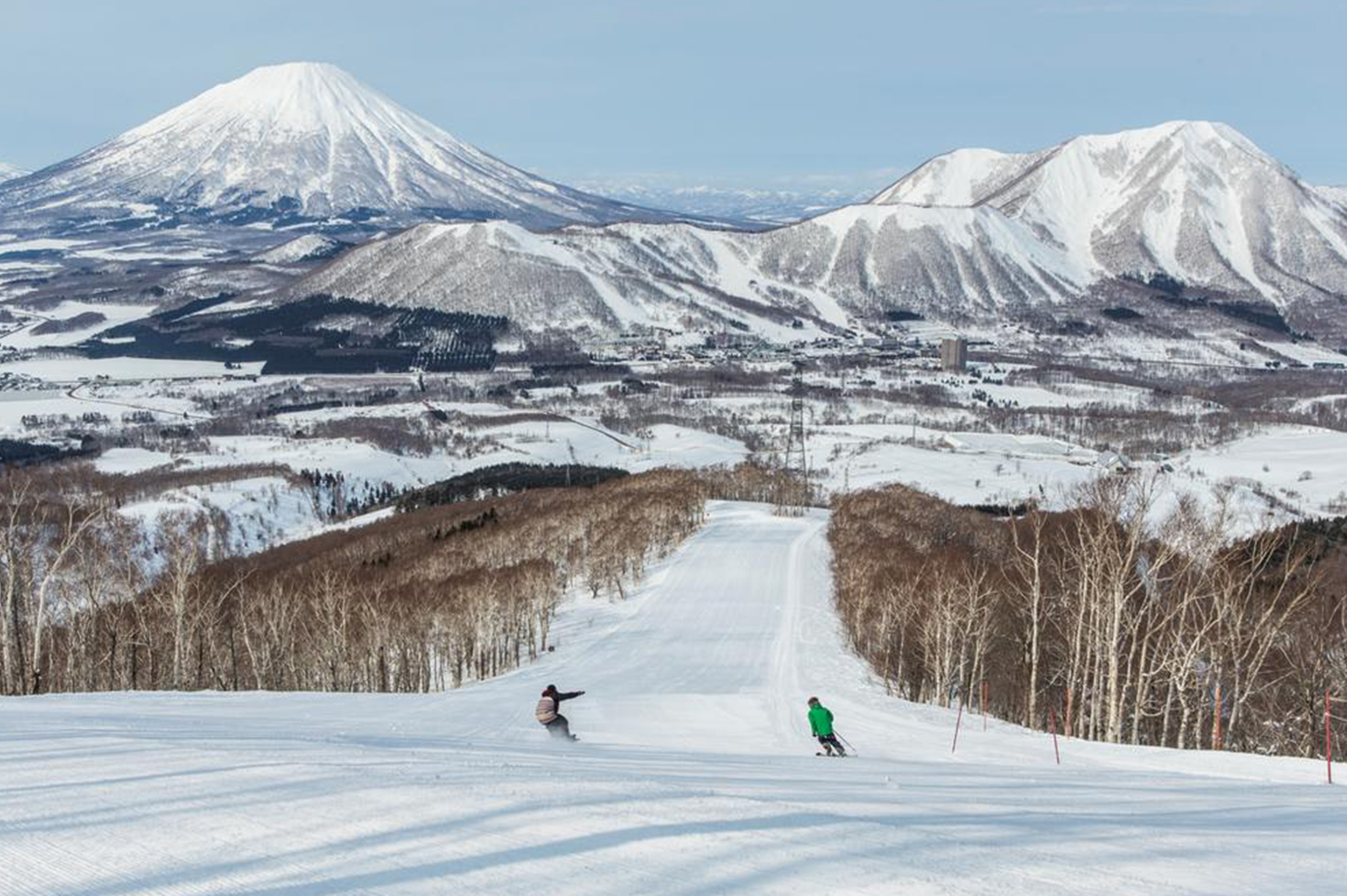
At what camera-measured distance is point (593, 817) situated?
27.4 ft

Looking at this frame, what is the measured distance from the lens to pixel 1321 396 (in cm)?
18475

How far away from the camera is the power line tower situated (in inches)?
3467

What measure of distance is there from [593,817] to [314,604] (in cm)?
4323

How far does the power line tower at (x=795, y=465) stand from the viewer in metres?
88.1

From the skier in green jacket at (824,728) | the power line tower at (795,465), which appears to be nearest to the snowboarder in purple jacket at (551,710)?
the skier in green jacket at (824,728)

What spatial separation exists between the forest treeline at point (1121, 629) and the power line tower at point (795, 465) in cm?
3020

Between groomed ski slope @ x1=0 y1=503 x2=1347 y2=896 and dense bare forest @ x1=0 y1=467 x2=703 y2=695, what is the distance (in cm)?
1749

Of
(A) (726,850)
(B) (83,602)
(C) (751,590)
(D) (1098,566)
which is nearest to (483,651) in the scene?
(C) (751,590)

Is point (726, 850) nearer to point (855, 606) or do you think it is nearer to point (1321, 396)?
point (855, 606)

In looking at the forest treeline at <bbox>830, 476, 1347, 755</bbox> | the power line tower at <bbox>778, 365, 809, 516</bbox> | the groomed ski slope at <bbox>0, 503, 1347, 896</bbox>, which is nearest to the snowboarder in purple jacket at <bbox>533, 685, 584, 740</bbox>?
the groomed ski slope at <bbox>0, 503, 1347, 896</bbox>

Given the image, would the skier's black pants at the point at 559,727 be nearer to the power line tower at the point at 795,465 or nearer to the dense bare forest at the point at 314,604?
the dense bare forest at the point at 314,604

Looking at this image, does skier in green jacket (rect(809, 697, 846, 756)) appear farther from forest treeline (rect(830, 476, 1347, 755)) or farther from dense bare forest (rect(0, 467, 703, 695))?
dense bare forest (rect(0, 467, 703, 695))

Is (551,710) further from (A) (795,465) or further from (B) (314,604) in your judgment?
(A) (795,465)

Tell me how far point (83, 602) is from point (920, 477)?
282ft
